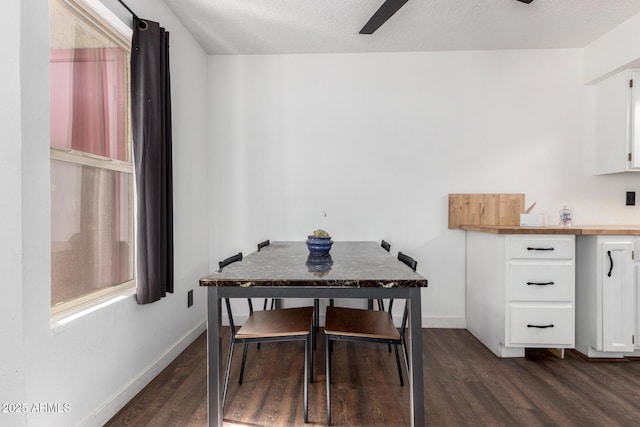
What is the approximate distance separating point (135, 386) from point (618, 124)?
3.95 meters

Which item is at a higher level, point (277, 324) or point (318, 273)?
point (318, 273)

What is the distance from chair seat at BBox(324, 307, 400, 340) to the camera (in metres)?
1.67

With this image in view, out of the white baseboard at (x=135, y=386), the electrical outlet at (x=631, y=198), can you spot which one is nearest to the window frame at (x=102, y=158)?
the white baseboard at (x=135, y=386)

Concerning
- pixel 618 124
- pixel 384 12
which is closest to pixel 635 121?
pixel 618 124

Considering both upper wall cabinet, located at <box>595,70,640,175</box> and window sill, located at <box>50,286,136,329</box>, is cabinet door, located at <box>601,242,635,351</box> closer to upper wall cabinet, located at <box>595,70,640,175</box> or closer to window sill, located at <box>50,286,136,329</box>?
upper wall cabinet, located at <box>595,70,640,175</box>

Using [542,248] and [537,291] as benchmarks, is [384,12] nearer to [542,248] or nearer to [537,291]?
[542,248]

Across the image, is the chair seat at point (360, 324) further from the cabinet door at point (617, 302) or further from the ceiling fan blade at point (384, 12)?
the ceiling fan blade at point (384, 12)

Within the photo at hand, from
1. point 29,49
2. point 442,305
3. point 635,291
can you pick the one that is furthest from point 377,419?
point 29,49

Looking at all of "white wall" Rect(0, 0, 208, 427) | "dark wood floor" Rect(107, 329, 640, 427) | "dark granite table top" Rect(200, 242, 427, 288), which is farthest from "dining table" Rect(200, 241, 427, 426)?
"white wall" Rect(0, 0, 208, 427)

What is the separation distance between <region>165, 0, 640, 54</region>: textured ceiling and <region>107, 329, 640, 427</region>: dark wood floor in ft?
8.29

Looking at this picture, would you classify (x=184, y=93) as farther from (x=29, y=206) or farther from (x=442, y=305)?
(x=442, y=305)

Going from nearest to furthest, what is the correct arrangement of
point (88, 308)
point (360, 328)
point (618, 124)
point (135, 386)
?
point (88, 308), point (360, 328), point (135, 386), point (618, 124)

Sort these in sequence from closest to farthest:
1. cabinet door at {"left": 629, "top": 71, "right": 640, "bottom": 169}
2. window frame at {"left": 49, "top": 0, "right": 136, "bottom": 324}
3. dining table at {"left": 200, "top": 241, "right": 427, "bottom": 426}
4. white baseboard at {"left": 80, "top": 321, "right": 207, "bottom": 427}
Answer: dining table at {"left": 200, "top": 241, "right": 427, "bottom": 426} < window frame at {"left": 49, "top": 0, "right": 136, "bottom": 324} < white baseboard at {"left": 80, "top": 321, "right": 207, "bottom": 427} < cabinet door at {"left": 629, "top": 71, "right": 640, "bottom": 169}

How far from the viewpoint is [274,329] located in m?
1.75
